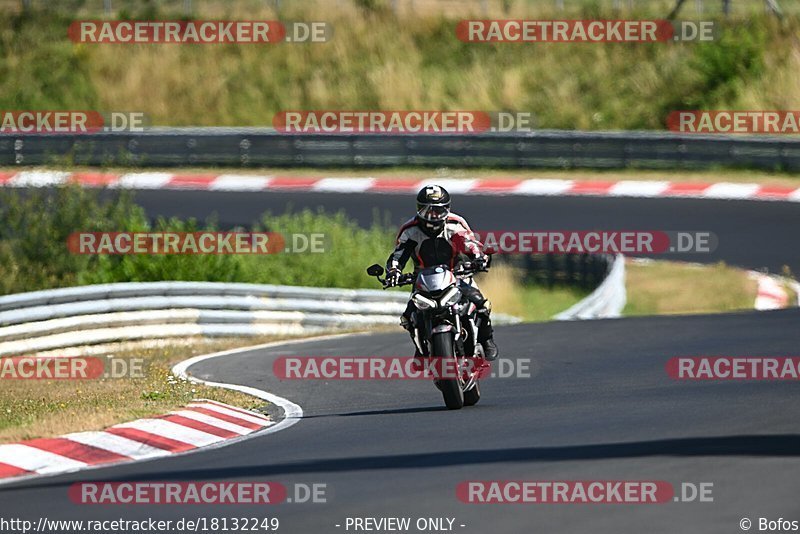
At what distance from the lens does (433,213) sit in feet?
37.6

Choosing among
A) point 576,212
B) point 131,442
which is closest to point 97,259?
point 576,212

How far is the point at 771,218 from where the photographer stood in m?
25.5

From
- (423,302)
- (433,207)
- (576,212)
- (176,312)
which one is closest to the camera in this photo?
(423,302)

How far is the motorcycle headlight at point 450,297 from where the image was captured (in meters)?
11.1

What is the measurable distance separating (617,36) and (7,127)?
1507 centimetres

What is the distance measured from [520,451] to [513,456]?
0.19m

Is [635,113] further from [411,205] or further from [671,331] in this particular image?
[671,331]

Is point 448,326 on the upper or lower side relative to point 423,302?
lower

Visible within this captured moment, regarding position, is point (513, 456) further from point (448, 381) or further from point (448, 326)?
point (448, 381)

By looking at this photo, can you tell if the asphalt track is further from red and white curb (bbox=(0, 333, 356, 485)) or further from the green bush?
the green bush

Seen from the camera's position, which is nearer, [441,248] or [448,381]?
[448,381]

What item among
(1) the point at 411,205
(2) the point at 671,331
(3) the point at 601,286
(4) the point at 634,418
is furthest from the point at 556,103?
(4) the point at 634,418

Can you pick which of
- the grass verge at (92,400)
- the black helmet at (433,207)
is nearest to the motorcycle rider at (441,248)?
the black helmet at (433,207)

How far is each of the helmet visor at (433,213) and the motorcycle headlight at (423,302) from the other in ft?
2.21
